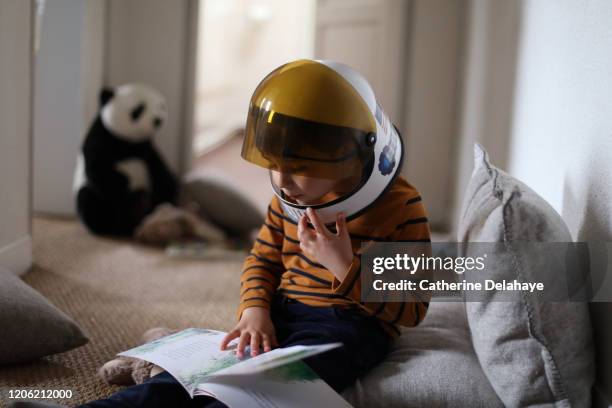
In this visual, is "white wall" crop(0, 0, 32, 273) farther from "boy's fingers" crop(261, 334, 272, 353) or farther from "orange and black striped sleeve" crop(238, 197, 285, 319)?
"boy's fingers" crop(261, 334, 272, 353)

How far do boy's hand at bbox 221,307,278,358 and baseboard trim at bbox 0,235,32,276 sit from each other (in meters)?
1.01

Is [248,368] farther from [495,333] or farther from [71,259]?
[71,259]

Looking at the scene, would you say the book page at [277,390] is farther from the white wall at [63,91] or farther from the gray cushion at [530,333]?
the white wall at [63,91]

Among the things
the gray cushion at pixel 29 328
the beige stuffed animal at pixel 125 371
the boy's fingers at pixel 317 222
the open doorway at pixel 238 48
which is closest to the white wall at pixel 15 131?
the gray cushion at pixel 29 328

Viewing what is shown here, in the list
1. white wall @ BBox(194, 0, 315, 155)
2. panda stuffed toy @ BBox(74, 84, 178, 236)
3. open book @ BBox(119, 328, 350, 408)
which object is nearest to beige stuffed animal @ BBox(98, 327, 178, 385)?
open book @ BBox(119, 328, 350, 408)

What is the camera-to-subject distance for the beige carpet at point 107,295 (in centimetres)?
125

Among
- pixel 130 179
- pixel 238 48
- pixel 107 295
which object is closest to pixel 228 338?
pixel 107 295

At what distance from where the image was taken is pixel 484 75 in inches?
96.0

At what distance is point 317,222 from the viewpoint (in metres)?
1.01

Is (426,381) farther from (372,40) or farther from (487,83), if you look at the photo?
(372,40)

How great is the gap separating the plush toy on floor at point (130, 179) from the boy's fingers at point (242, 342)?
1559mm

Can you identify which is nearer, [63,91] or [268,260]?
[268,260]

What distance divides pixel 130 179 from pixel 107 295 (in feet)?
3.22

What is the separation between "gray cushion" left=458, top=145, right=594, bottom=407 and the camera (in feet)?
3.07
